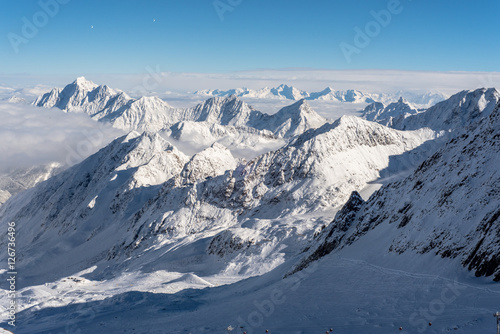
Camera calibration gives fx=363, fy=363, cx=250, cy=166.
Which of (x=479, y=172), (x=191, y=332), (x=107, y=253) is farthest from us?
(x=107, y=253)

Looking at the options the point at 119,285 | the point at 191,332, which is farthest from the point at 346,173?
the point at 191,332

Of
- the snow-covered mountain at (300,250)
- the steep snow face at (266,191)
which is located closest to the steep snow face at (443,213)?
the snow-covered mountain at (300,250)

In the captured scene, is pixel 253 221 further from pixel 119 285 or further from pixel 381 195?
pixel 381 195

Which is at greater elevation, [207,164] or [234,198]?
[207,164]

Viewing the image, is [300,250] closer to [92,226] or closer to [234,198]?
[234,198]

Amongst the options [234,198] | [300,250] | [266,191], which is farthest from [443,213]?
[234,198]

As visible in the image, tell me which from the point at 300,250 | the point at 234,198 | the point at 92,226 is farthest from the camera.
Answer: the point at 92,226

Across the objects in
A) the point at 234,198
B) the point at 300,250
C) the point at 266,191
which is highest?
the point at 266,191
